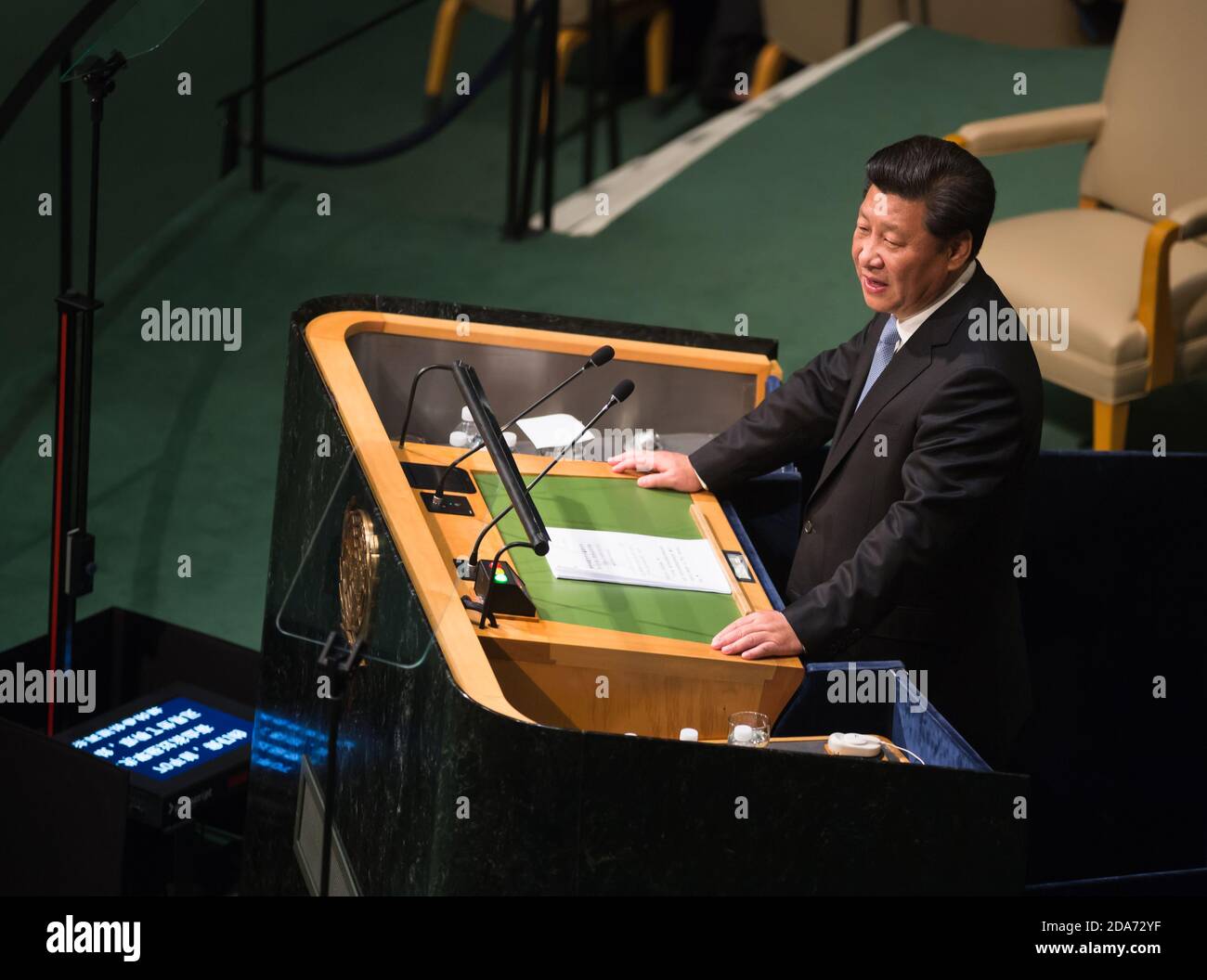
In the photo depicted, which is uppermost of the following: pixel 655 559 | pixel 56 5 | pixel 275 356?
pixel 56 5

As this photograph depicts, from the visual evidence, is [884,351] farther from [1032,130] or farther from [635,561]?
[1032,130]

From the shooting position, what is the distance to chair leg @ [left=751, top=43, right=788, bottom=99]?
7844mm

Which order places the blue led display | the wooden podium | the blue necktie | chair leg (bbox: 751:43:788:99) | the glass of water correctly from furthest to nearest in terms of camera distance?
chair leg (bbox: 751:43:788:99)
the blue led display
the blue necktie
the glass of water
the wooden podium

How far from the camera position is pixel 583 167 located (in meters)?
6.93

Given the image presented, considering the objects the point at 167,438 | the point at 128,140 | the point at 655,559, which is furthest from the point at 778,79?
the point at 655,559

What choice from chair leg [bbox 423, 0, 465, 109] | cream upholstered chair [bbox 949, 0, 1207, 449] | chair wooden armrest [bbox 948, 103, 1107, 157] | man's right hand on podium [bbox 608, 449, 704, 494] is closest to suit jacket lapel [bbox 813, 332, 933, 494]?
man's right hand on podium [bbox 608, 449, 704, 494]

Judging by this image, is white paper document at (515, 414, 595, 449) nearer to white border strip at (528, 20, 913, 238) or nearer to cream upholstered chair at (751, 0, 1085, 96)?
white border strip at (528, 20, 913, 238)

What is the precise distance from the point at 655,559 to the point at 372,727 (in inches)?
21.7

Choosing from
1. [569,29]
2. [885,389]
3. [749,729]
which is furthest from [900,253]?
[569,29]

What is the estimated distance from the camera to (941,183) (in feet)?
8.74

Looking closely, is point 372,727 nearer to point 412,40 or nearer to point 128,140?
point 128,140

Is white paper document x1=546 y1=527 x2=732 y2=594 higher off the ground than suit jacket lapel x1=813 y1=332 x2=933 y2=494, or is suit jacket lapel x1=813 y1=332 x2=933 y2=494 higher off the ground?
suit jacket lapel x1=813 y1=332 x2=933 y2=494

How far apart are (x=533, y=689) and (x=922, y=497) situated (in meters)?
0.66

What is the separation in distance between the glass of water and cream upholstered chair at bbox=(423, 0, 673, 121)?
4.77 metres
